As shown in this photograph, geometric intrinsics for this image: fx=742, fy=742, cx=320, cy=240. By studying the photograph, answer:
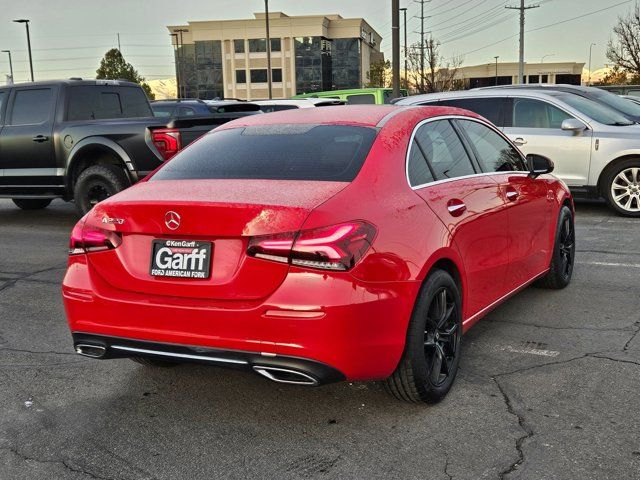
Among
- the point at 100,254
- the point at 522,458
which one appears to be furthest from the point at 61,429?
the point at 522,458

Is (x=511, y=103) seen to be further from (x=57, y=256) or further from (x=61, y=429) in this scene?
(x=61, y=429)

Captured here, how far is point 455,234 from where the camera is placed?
402cm

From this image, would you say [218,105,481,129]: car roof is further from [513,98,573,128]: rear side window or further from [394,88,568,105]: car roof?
[394,88,568,105]: car roof

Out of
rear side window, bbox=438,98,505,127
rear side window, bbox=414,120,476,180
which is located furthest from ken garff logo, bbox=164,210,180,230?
rear side window, bbox=438,98,505,127

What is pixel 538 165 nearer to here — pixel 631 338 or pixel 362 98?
pixel 631 338

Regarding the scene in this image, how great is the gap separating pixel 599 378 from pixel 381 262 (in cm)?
169

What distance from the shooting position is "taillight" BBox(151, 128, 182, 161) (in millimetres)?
9000

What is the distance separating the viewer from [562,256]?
6191 mm

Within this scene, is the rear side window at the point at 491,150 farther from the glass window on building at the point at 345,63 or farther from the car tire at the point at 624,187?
the glass window on building at the point at 345,63

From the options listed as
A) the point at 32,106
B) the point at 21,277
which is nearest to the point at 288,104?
the point at 32,106

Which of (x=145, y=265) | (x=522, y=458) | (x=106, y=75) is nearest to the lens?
(x=522, y=458)

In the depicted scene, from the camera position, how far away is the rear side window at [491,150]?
4.89 m

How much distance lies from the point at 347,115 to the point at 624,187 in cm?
709

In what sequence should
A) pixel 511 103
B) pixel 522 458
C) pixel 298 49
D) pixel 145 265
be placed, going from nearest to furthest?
pixel 522 458 < pixel 145 265 < pixel 511 103 < pixel 298 49
